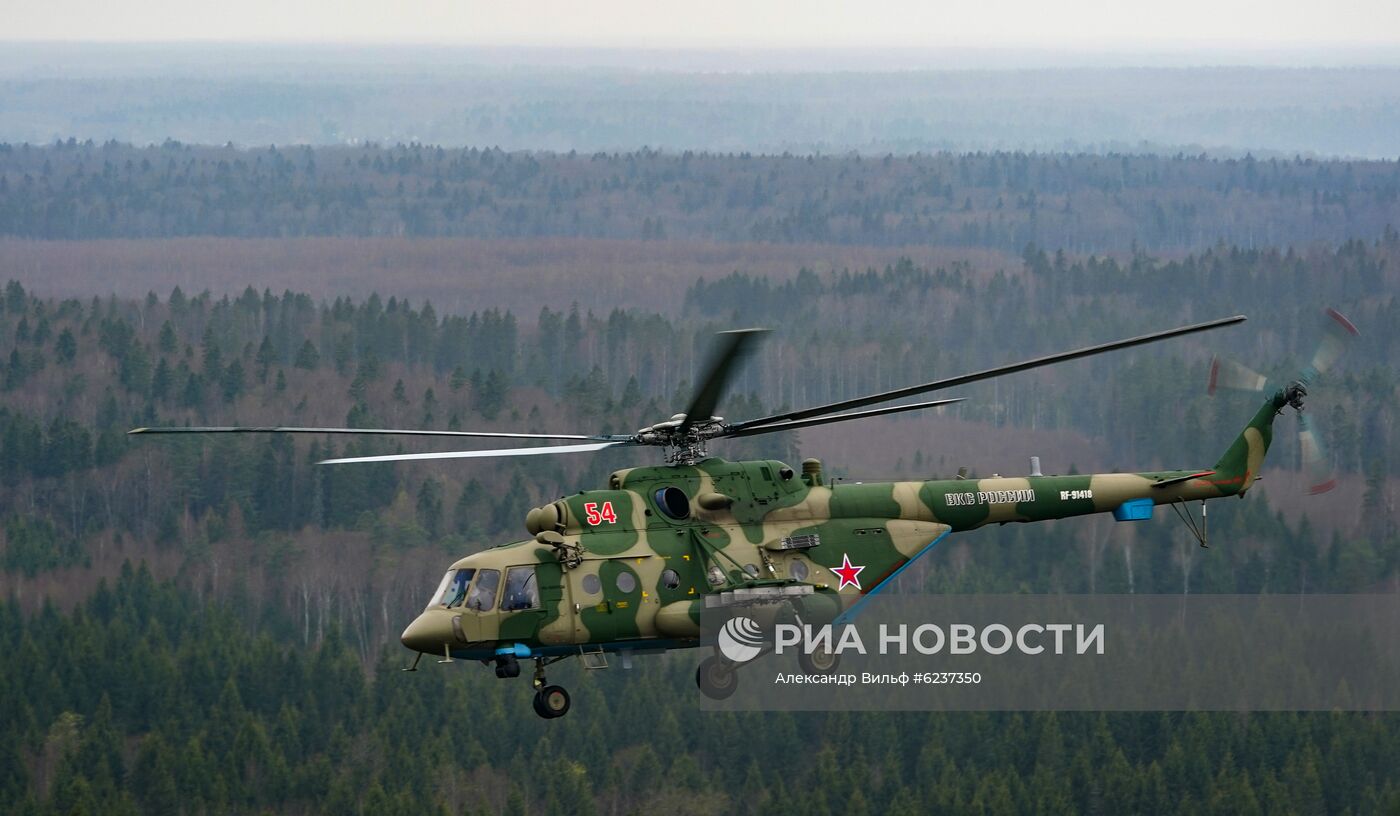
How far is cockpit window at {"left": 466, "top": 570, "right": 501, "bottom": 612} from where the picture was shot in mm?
45031

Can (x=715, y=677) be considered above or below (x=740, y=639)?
below

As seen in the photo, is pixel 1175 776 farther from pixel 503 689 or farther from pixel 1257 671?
pixel 503 689

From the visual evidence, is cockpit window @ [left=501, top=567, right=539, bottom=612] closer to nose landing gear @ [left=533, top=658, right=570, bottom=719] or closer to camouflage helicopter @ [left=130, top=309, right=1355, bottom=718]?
camouflage helicopter @ [left=130, top=309, right=1355, bottom=718]

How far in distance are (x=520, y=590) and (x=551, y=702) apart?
2582mm

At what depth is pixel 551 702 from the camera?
4394 cm

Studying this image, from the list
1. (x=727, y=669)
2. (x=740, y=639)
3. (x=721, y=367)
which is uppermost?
(x=721, y=367)

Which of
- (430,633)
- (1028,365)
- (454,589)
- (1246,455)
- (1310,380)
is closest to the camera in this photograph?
(1028,365)

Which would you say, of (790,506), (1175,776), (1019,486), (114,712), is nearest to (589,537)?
(790,506)

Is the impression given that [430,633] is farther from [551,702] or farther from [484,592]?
[551,702]

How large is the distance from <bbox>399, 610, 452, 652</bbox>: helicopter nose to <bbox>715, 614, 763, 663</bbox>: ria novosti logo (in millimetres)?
5580

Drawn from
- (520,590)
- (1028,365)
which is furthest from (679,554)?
(1028,365)

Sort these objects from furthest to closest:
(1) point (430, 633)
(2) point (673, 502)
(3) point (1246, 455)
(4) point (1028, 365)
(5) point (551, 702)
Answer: (3) point (1246, 455), (2) point (673, 502), (1) point (430, 633), (5) point (551, 702), (4) point (1028, 365)

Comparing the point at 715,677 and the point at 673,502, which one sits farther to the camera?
the point at 673,502

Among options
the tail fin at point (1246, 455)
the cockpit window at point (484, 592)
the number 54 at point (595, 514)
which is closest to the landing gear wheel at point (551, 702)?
the cockpit window at point (484, 592)
